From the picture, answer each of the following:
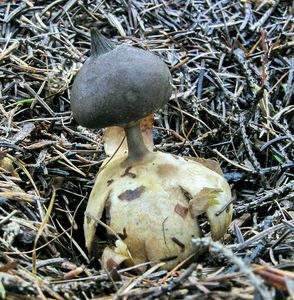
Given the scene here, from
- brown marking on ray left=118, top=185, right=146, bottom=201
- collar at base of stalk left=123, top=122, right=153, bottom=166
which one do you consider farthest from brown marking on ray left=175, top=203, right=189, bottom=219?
collar at base of stalk left=123, top=122, right=153, bottom=166

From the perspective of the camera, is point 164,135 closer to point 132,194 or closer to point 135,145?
point 135,145

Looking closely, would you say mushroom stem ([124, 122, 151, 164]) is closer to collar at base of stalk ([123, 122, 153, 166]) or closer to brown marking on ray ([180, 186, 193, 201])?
collar at base of stalk ([123, 122, 153, 166])

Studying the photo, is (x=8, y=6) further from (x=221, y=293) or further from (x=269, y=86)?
(x=221, y=293)

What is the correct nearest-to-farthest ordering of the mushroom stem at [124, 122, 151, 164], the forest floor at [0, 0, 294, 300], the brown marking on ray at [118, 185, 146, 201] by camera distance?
the forest floor at [0, 0, 294, 300] < the brown marking on ray at [118, 185, 146, 201] < the mushroom stem at [124, 122, 151, 164]

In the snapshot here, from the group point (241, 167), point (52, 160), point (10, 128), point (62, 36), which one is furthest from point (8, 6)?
point (241, 167)

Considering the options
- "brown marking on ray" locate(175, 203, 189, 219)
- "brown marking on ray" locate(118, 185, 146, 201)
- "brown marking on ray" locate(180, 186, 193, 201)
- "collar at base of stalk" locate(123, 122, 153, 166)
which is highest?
"collar at base of stalk" locate(123, 122, 153, 166)

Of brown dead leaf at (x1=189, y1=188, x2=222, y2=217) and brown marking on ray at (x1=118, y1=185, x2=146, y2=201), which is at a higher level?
brown marking on ray at (x1=118, y1=185, x2=146, y2=201)

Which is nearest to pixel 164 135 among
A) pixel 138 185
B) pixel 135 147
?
pixel 135 147

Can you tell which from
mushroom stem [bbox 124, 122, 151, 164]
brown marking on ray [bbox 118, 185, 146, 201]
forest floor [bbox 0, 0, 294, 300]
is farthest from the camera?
mushroom stem [bbox 124, 122, 151, 164]
